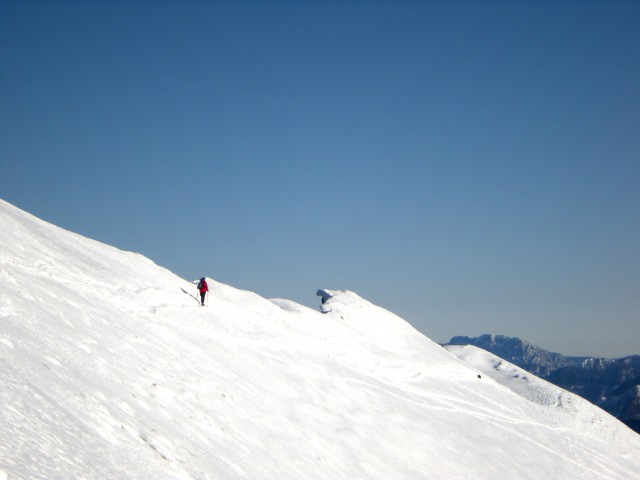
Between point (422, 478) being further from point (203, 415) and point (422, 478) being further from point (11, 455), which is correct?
point (11, 455)

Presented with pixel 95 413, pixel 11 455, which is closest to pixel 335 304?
pixel 95 413

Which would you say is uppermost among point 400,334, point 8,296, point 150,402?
point 400,334

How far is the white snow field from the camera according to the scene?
1268cm

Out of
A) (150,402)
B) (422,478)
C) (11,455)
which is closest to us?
(11,455)

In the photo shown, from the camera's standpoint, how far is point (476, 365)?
204 feet

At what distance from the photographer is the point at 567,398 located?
51.3m

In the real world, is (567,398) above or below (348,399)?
above

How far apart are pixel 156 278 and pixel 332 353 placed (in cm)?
1240

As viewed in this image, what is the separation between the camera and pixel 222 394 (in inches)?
813

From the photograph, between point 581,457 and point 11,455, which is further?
point 581,457

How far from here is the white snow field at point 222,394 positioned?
12.7 m

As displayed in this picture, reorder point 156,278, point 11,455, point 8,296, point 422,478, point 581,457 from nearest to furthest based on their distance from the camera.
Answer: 1. point 11,455
2. point 8,296
3. point 422,478
4. point 156,278
5. point 581,457

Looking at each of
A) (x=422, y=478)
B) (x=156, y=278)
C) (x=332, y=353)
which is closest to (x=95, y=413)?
(x=422, y=478)

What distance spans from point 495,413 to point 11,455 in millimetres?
36994
